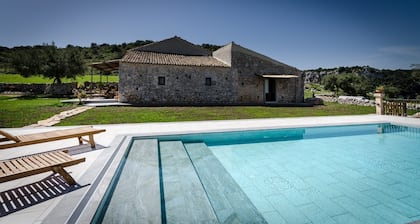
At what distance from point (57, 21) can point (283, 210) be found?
18081mm

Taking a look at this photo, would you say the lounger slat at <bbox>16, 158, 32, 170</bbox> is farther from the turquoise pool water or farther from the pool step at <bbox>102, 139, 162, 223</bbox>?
the turquoise pool water

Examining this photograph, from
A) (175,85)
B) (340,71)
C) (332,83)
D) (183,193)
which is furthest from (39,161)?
(340,71)

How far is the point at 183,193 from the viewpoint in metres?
3.05

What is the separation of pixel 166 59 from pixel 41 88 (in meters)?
17.0

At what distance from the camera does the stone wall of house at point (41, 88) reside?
2427 cm

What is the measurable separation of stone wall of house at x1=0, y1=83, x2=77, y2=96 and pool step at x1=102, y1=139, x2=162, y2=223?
81.4 ft

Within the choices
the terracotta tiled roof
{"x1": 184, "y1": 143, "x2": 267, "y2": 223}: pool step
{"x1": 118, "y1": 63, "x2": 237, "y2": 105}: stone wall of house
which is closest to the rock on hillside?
{"x1": 118, "y1": 63, "x2": 237, "y2": 105}: stone wall of house

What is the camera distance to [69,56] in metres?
24.3

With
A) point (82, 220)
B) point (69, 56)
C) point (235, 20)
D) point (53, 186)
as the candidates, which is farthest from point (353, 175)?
point (69, 56)

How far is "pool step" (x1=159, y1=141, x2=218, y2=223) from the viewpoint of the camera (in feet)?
8.14

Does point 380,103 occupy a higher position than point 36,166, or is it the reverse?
point 380,103

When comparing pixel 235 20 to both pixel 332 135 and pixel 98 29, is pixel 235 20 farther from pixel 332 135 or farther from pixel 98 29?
pixel 332 135

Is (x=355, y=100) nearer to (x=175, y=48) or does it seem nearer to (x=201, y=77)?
(x=201, y=77)

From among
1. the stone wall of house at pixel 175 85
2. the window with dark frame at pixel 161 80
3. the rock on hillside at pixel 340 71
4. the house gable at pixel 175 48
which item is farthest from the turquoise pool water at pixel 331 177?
the rock on hillside at pixel 340 71
